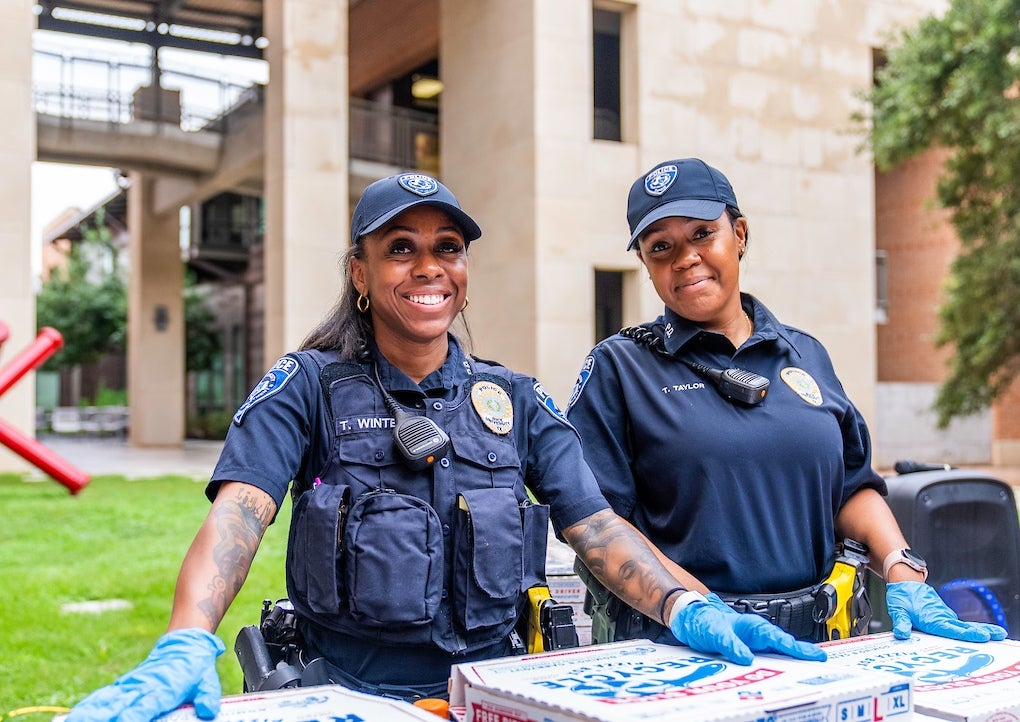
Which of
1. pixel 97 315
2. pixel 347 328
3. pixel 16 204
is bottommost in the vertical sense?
pixel 347 328

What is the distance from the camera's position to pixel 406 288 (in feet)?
7.29

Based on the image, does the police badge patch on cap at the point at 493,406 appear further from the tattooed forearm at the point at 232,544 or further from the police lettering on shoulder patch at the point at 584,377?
→ the tattooed forearm at the point at 232,544

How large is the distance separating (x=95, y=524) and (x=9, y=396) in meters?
4.94

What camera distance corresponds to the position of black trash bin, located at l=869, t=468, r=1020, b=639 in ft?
12.2

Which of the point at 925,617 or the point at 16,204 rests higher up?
the point at 16,204

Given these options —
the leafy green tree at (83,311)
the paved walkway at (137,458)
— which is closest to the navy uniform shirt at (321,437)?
the paved walkway at (137,458)

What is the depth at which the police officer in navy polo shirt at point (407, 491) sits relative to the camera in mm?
2010

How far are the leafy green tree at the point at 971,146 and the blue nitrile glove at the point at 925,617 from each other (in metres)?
12.2

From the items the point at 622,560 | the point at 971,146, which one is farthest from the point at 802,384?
the point at 971,146

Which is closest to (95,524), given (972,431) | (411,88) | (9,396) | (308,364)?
(9,396)

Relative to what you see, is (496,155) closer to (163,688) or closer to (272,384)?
(272,384)

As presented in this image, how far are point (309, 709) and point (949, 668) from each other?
3.75 feet

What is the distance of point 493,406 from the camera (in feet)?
7.51

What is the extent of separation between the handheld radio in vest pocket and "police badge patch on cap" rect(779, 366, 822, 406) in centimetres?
98
